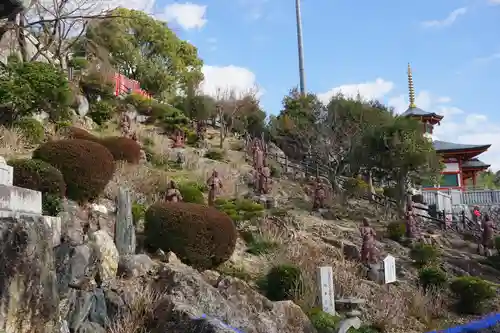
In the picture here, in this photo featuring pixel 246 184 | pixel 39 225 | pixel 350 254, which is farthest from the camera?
pixel 246 184

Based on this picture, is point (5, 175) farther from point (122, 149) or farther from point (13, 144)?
point (122, 149)

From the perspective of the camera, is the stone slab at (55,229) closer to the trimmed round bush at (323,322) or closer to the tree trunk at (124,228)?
the tree trunk at (124,228)

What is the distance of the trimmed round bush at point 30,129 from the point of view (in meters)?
16.0

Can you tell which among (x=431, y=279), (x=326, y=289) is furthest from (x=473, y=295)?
(x=326, y=289)

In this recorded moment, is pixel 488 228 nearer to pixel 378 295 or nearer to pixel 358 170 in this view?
pixel 358 170

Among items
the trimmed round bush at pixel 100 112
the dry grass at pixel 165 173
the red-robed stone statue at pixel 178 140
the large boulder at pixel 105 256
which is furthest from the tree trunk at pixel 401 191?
the trimmed round bush at pixel 100 112

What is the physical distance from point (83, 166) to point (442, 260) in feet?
35.6

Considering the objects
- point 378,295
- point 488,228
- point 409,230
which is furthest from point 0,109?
point 488,228

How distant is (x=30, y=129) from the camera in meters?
16.2

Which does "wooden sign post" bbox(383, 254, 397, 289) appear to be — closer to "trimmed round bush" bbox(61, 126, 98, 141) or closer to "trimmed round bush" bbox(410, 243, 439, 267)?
"trimmed round bush" bbox(410, 243, 439, 267)

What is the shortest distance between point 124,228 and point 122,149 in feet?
27.0

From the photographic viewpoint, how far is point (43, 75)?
50.4ft

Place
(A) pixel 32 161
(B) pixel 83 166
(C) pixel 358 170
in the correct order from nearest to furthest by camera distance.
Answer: (A) pixel 32 161 → (B) pixel 83 166 → (C) pixel 358 170

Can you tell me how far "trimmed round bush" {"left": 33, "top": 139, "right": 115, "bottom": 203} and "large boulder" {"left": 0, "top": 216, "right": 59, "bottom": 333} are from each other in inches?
230
